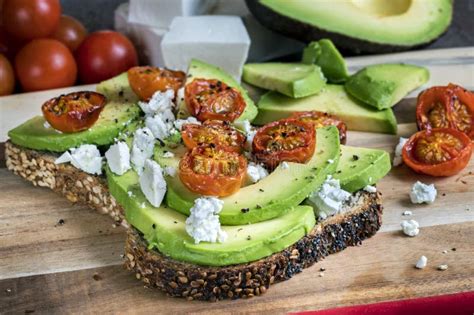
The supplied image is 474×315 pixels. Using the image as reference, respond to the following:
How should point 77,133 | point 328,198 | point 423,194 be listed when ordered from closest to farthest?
point 328,198, point 423,194, point 77,133

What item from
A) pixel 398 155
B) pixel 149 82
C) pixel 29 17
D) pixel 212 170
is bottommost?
pixel 398 155

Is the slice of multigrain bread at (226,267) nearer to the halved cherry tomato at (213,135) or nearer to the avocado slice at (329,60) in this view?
the halved cherry tomato at (213,135)

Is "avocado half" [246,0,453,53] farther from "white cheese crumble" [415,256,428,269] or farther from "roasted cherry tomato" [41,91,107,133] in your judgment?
"white cheese crumble" [415,256,428,269]

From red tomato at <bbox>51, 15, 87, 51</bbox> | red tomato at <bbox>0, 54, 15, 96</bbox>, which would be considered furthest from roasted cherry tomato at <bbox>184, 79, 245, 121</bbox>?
red tomato at <bbox>51, 15, 87, 51</bbox>

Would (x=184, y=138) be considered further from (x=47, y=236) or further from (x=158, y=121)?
(x=47, y=236)

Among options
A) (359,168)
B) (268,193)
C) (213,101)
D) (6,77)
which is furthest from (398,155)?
(6,77)

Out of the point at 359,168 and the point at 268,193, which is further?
the point at 359,168

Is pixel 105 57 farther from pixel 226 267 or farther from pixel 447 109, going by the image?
pixel 226 267

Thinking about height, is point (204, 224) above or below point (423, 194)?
above
